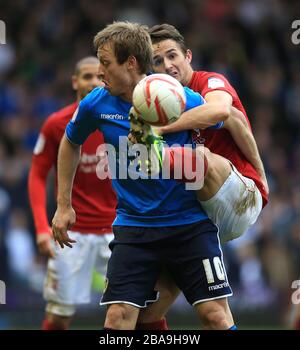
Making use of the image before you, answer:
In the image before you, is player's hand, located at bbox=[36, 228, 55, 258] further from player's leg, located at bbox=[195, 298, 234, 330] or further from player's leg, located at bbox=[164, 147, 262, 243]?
player's leg, located at bbox=[195, 298, 234, 330]

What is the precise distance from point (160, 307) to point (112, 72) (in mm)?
1511

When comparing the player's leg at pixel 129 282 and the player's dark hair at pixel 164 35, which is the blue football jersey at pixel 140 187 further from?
the player's dark hair at pixel 164 35

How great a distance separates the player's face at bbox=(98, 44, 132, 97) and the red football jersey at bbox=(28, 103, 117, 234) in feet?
6.63

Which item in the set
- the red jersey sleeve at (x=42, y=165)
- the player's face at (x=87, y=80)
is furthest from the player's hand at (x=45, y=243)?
the player's face at (x=87, y=80)

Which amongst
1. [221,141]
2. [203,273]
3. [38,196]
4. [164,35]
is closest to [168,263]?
[203,273]

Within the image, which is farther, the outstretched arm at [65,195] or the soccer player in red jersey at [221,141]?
the outstretched arm at [65,195]

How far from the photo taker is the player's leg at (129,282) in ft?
17.9

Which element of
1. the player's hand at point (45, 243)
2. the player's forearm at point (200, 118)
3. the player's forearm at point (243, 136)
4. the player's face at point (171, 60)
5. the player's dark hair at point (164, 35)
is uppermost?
the player's dark hair at point (164, 35)

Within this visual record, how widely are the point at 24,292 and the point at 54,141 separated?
15.2ft

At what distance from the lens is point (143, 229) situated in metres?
5.56

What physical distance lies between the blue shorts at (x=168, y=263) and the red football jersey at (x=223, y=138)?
54 centimetres
